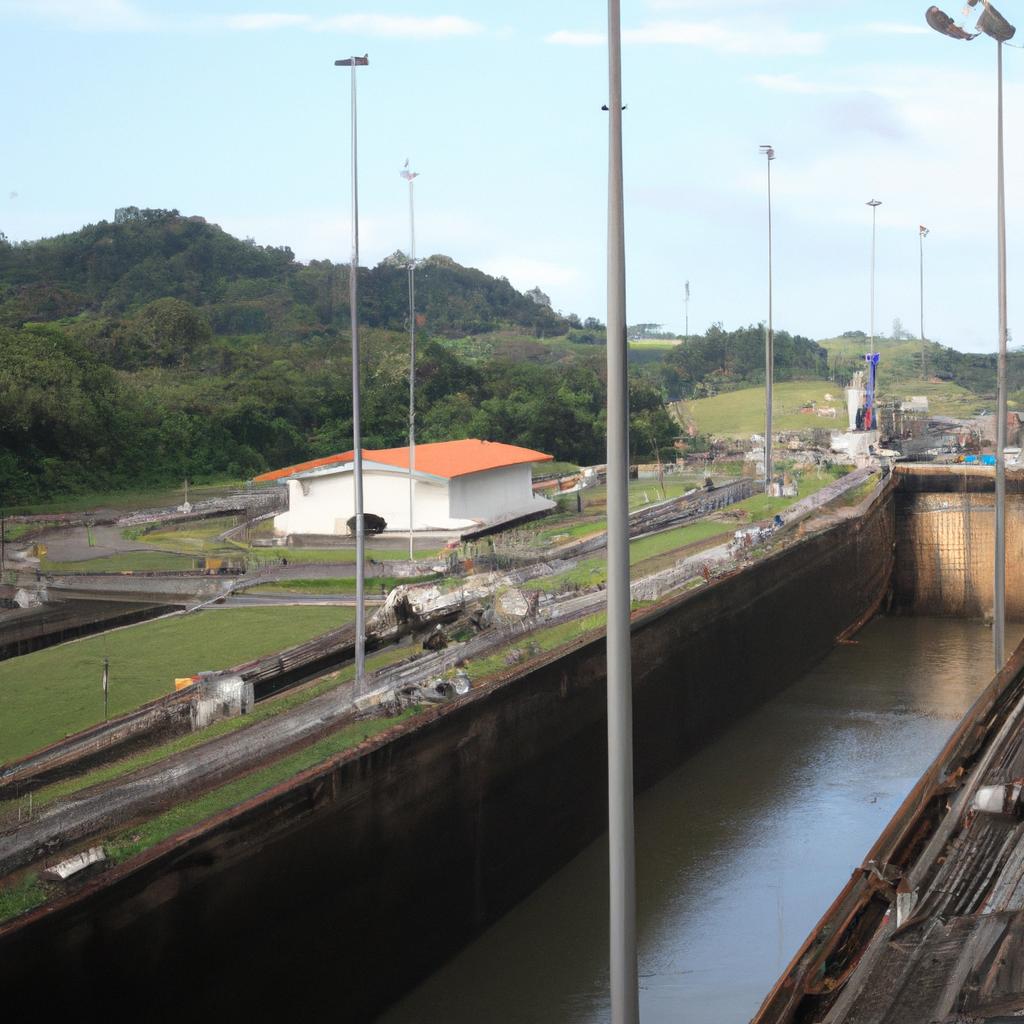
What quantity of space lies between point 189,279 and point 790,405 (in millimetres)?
32137

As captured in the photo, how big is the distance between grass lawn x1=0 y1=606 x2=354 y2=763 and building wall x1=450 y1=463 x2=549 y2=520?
831cm

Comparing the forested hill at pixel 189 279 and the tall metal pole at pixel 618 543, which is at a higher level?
the forested hill at pixel 189 279

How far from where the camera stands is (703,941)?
13.2 m

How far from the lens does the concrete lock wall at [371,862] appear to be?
8.94 meters

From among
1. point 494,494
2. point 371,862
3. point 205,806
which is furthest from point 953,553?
point 205,806

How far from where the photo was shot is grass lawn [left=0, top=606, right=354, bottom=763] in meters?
14.3

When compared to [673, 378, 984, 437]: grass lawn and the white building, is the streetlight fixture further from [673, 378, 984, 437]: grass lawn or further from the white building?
[673, 378, 984, 437]: grass lawn

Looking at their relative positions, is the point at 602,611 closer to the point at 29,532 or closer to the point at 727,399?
the point at 29,532

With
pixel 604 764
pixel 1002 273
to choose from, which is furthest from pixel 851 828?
pixel 1002 273

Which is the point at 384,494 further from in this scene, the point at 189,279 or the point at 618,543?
the point at 189,279

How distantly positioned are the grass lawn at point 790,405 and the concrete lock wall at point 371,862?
150ft

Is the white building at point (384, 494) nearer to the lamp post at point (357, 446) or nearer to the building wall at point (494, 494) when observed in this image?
the building wall at point (494, 494)

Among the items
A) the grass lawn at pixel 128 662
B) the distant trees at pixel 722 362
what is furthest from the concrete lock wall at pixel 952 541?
the distant trees at pixel 722 362

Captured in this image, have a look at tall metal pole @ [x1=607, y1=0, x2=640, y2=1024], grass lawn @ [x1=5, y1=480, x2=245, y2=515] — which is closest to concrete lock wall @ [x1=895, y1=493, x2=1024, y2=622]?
grass lawn @ [x1=5, y1=480, x2=245, y2=515]
